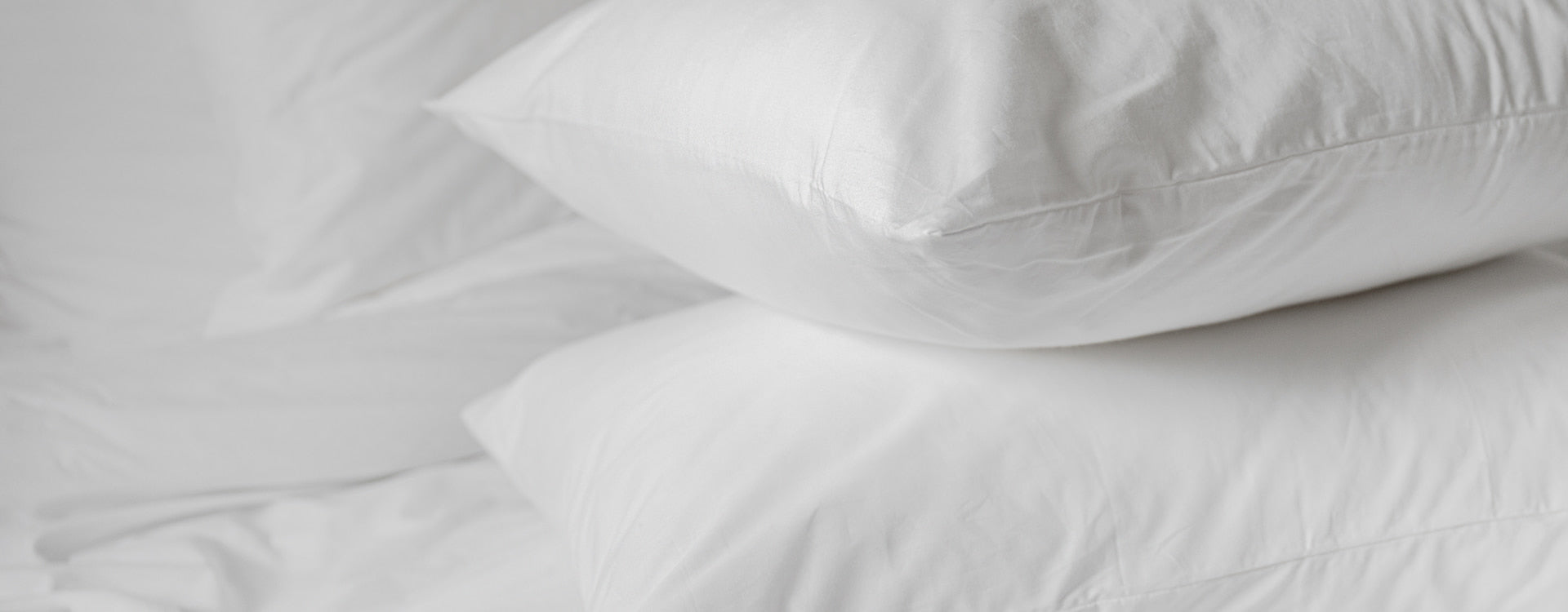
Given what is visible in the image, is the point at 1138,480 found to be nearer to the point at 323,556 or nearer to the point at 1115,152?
the point at 1115,152

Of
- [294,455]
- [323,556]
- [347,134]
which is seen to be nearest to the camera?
[323,556]

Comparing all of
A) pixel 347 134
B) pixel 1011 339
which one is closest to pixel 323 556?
pixel 347 134

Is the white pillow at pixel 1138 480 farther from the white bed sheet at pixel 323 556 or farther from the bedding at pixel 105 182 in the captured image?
the bedding at pixel 105 182

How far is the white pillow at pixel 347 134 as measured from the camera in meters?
0.99

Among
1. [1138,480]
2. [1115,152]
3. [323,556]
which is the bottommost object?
[323,556]

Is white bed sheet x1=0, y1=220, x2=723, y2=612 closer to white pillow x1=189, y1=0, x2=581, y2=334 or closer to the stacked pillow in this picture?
white pillow x1=189, y1=0, x2=581, y2=334

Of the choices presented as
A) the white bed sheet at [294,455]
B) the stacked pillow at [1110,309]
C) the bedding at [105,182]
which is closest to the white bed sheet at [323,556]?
the white bed sheet at [294,455]

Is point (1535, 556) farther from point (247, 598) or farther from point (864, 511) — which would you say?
point (247, 598)

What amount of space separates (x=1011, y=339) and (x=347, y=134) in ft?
2.19

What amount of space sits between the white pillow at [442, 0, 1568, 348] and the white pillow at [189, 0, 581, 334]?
494mm

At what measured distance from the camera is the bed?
0.46 m

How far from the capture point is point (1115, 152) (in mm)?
450

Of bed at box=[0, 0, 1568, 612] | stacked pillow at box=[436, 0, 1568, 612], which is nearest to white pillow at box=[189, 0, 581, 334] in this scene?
bed at box=[0, 0, 1568, 612]

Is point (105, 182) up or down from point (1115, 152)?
down
